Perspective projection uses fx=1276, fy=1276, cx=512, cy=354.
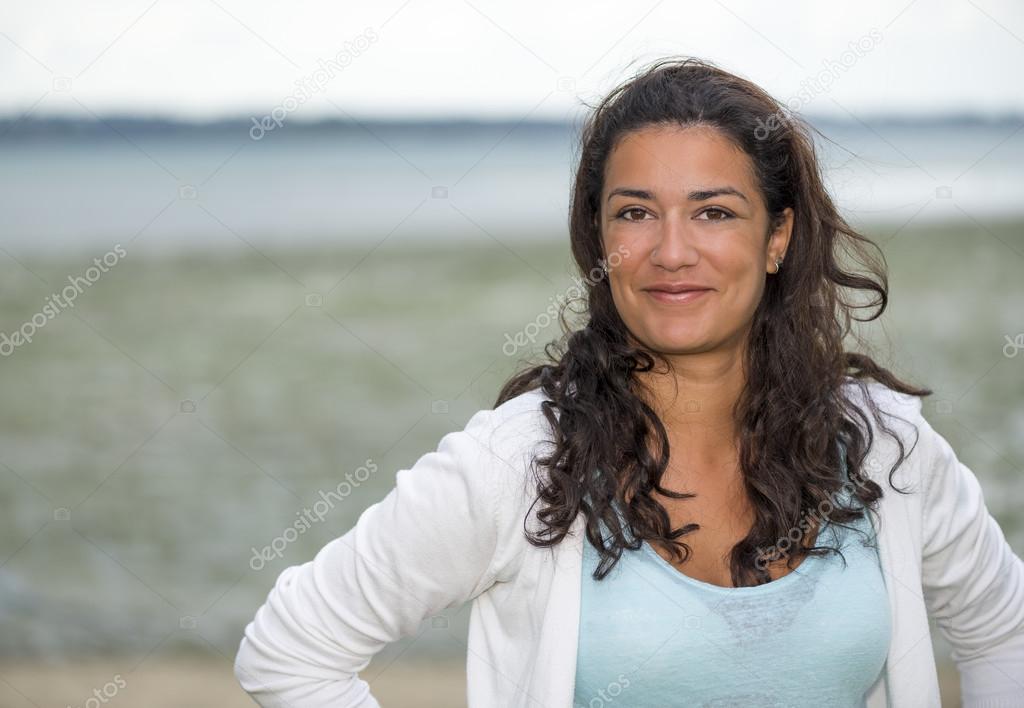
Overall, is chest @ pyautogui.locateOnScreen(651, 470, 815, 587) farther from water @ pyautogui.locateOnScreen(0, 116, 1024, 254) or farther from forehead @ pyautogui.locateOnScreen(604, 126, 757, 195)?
water @ pyautogui.locateOnScreen(0, 116, 1024, 254)

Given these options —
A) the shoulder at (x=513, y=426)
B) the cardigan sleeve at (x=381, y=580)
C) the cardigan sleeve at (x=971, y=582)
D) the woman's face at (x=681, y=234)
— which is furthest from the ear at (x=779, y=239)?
the cardigan sleeve at (x=381, y=580)

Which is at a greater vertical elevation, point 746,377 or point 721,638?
point 746,377

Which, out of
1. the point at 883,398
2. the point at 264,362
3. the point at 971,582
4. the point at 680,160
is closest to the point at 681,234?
the point at 680,160

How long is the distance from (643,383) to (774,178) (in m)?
0.44

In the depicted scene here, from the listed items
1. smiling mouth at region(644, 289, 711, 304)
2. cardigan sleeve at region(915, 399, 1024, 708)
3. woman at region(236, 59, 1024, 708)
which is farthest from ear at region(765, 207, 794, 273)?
cardigan sleeve at region(915, 399, 1024, 708)

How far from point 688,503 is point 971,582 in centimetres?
55

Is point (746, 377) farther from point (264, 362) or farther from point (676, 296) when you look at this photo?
point (264, 362)

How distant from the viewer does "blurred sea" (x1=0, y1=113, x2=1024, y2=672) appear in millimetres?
5699

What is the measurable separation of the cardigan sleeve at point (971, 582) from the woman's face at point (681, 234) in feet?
1.50

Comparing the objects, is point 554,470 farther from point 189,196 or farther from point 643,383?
point 189,196

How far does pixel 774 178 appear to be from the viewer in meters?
2.28

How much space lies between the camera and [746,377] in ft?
7.77

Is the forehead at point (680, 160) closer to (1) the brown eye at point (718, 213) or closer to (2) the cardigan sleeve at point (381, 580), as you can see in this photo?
(1) the brown eye at point (718, 213)

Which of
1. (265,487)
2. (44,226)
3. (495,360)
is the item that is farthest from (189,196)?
(265,487)
